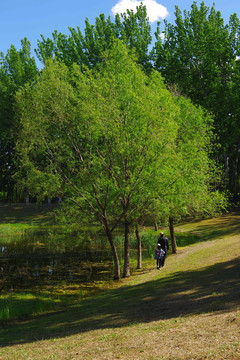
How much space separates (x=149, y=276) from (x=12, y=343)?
1084cm

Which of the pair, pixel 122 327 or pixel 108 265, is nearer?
pixel 122 327

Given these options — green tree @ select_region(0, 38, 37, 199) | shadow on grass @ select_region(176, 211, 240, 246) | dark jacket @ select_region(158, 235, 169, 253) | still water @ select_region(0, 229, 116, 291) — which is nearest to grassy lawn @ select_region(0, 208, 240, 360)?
dark jacket @ select_region(158, 235, 169, 253)

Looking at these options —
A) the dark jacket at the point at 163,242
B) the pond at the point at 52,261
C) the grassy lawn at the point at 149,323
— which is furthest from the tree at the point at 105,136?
the grassy lawn at the point at 149,323

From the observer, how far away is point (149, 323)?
10844 millimetres

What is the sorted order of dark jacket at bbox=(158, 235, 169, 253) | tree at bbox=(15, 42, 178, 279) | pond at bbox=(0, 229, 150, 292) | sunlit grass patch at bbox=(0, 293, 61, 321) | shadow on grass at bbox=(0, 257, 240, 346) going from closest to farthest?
shadow on grass at bbox=(0, 257, 240, 346) → sunlit grass patch at bbox=(0, 293, 61, 321) → tree at bbox=(15, 42, 178, 279) → dark jacket at bbox=(158, 235, 169, 253) → pond at bbox=(0, 229, 150, 292)

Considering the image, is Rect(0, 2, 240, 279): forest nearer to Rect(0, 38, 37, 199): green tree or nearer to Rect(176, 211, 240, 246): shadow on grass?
Rect(176, 211, 240, 246): shadow on grass

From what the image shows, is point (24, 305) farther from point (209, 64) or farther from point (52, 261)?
point (209, 64)

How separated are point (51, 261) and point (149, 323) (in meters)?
17.9

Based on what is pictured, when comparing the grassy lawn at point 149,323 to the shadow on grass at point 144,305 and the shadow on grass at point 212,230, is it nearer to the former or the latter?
the shadow on grass at point 144,305

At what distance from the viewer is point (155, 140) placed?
20203 millimetres

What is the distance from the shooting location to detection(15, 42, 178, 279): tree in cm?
2017

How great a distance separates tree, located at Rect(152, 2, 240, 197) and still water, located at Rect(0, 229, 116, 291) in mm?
27173

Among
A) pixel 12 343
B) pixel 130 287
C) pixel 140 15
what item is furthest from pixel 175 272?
pixel 140 15

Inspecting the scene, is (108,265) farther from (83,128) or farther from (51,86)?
(51,86)
